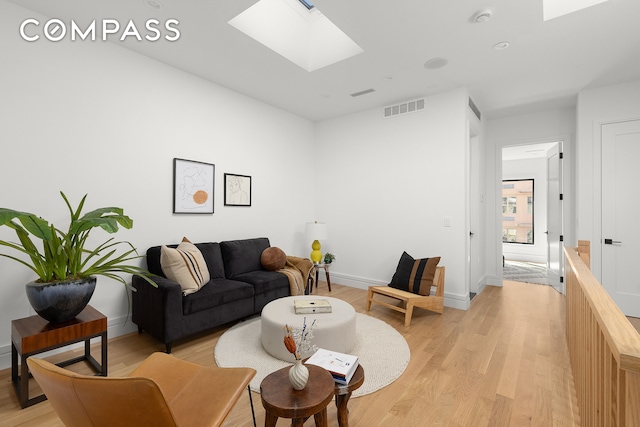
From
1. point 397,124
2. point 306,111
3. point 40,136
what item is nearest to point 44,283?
point 40,136

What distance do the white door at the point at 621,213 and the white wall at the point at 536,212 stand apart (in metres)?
4.18

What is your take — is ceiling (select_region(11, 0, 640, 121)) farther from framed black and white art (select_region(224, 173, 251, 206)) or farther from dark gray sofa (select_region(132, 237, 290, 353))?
dark gray sofa (select_region(132, 237, 290, 353))

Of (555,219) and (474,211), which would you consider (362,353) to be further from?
(555,219)

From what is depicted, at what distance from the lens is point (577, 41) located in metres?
2.82

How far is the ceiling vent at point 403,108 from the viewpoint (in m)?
4.28

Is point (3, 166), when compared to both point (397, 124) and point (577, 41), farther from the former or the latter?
point (577, 41)

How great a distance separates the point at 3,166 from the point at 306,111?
3.71 meters

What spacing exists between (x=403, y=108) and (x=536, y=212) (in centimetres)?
600

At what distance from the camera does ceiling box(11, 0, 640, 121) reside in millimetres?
2445

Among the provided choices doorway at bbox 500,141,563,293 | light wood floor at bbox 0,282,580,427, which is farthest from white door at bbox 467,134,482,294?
doorway at bbox 500,141,563,293

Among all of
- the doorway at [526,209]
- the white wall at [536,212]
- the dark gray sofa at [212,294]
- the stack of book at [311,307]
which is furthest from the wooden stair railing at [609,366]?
the white wall at [536,212]

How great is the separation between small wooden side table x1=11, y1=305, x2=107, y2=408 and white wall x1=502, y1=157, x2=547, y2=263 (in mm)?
8610

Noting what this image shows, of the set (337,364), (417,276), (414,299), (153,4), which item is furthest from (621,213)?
(153,4)

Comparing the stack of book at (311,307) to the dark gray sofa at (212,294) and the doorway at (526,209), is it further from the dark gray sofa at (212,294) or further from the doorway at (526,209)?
the doorway at (526,209)
